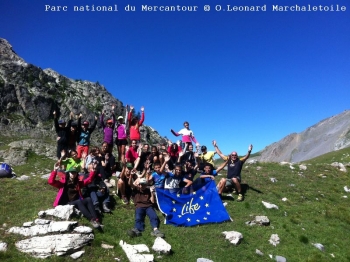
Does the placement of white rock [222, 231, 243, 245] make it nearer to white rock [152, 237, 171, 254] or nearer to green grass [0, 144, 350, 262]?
green grass [0, 144, 350, 262]

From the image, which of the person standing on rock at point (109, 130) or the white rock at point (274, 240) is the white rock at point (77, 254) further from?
the person standing on rock at point (109, 130)

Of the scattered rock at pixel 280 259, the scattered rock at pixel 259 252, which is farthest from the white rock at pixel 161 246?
the scattered rock at pixel 280 259

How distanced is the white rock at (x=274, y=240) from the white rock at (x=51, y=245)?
8.43 metres

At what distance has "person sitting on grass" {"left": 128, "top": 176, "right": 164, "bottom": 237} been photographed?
11.9 metres

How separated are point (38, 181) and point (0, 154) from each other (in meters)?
18.5

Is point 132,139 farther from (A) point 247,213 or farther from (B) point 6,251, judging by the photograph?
(B) point 6,251

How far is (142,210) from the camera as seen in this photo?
43.7ft

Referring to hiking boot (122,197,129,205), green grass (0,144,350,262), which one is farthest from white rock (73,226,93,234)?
hiking boot (122,197,129,205)

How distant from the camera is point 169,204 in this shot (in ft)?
47.9

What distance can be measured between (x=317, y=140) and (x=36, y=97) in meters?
117

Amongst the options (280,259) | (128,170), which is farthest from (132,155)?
(280,259)

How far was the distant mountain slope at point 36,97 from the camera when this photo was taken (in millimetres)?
93275

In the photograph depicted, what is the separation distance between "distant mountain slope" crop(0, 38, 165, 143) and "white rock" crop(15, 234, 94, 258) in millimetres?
70712

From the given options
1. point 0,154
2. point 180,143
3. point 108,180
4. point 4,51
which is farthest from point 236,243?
point 4,51
